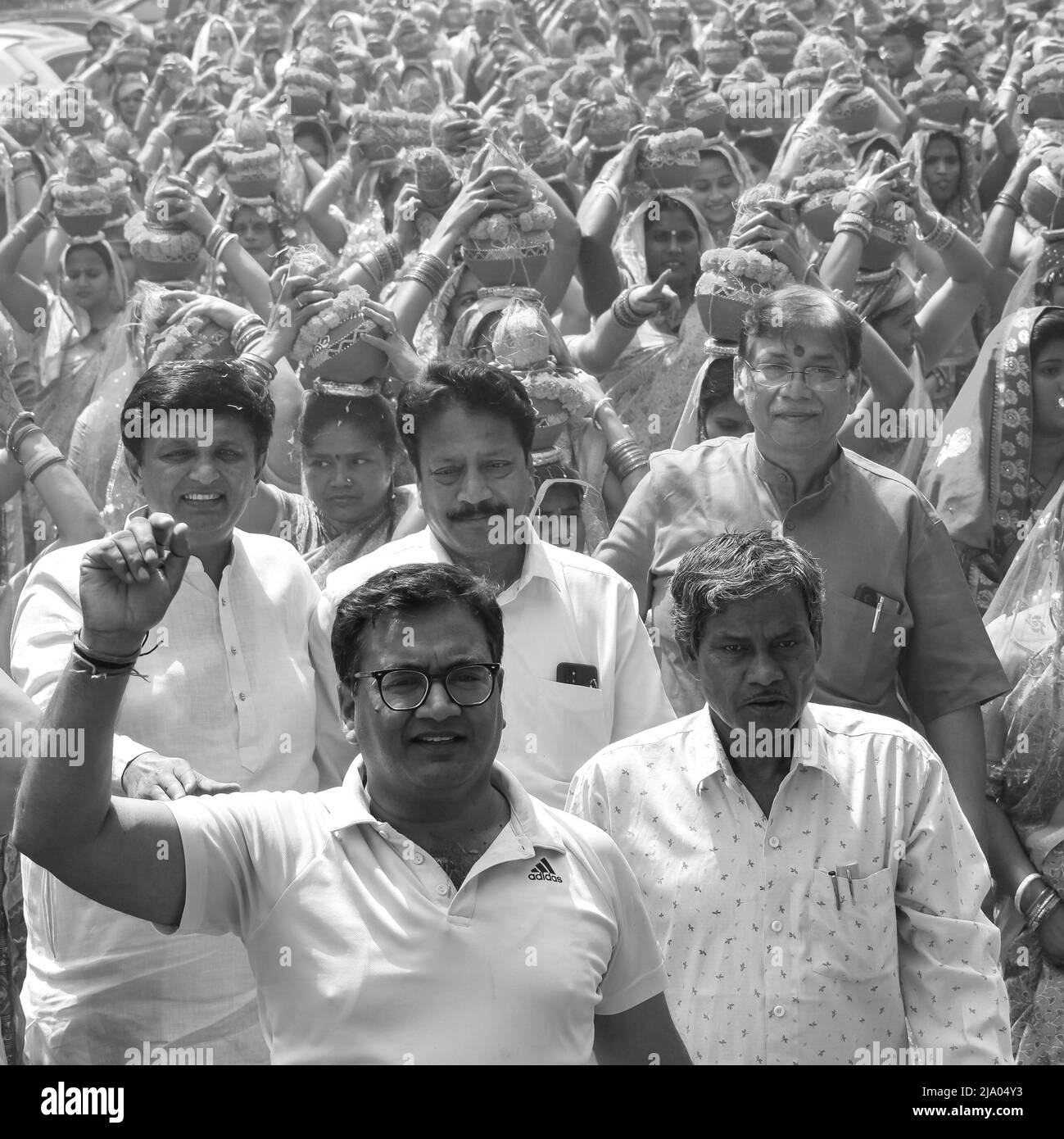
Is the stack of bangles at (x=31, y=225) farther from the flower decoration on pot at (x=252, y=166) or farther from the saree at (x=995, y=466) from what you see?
the saree at (x=995, y=466)

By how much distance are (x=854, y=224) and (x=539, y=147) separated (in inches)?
85.7

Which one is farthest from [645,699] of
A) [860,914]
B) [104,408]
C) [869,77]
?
[869,77]

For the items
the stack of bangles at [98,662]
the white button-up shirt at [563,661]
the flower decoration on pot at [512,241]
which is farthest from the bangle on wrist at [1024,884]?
the flower decoration on pot at [512,241]

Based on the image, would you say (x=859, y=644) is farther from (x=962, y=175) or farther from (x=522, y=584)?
(x=962, y=175)

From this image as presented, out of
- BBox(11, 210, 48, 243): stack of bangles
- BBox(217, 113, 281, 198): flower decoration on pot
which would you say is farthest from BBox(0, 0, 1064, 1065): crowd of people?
BBox(217, 113, 281, 198): flower decoration on pot

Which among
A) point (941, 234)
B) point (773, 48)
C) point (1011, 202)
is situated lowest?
point (941, 234)

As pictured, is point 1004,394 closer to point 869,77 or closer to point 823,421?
point 823,421

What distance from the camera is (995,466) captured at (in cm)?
485

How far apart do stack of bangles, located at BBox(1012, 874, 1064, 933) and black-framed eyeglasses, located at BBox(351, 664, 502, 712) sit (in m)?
1.63

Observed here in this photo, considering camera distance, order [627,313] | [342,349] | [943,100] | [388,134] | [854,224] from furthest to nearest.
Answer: [388,134] < [943,100] < [627,313] < [854,224] < [342,349]

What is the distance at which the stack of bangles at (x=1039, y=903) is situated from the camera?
11.8ft

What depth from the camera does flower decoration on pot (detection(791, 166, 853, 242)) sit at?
5.96m

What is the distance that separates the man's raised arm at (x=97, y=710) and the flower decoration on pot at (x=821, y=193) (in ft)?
13.5

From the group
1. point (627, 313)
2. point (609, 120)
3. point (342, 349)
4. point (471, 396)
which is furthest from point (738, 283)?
point (609, 120)
